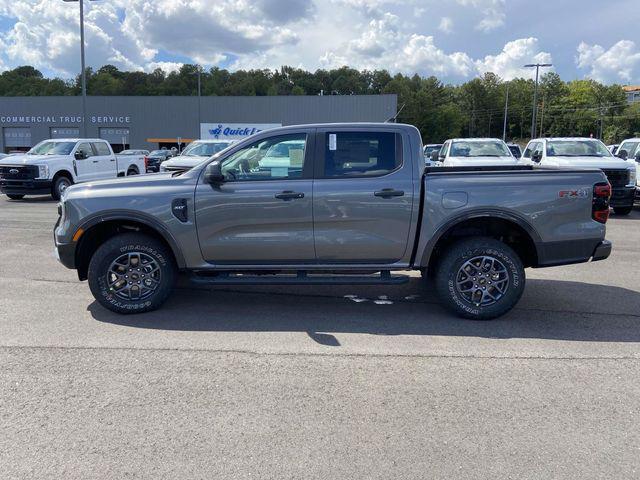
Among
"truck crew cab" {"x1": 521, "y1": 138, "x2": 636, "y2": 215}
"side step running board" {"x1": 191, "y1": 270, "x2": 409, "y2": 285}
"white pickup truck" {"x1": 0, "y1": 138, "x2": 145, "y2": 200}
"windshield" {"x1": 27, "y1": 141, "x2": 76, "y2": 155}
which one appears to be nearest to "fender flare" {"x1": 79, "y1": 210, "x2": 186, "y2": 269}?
"side step running board" {"x1": 191, "y1": 270, "x2": 409, "y2": 285}

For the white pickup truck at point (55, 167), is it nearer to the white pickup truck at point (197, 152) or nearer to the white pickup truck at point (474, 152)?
the white pickup truck at point (197, 152)

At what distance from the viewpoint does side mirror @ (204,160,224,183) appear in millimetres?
5195

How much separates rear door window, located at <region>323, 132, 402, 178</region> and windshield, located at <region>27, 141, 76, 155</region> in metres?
14.3

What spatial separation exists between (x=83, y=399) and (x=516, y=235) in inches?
169

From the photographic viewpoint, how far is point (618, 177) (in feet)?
42.4

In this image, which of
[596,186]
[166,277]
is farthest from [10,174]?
[596,186]

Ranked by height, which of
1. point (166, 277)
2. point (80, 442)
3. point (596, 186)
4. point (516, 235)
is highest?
point (596, 186)

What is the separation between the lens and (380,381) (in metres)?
3.99

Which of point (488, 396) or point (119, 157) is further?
point (119, 157)

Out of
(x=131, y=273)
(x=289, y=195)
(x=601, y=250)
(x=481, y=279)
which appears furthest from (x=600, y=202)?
(x=131, y=273)

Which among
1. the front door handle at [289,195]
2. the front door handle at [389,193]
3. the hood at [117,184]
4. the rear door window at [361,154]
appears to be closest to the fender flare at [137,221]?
the hood at [117,184]

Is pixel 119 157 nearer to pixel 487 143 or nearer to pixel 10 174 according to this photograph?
pixel 10 174

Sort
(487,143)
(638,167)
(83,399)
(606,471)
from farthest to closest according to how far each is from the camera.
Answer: (487,143) < (638,167) < (83,399) < (606,471)

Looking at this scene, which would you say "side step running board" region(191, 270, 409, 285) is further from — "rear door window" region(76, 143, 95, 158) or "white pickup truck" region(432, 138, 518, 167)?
"rear door window" region(76, 143, 95, 158)
